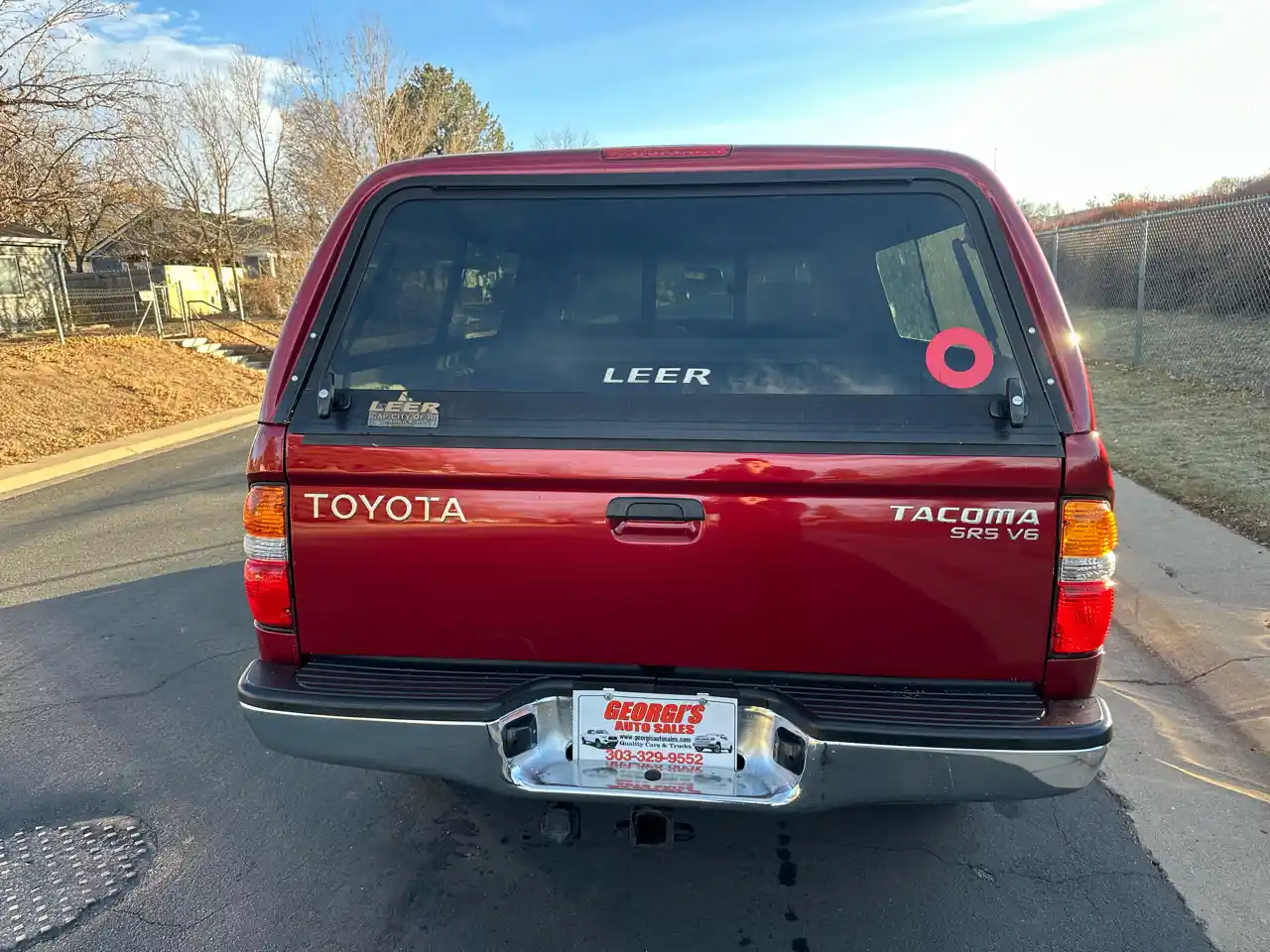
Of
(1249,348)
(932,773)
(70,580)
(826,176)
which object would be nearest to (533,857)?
(932,773)

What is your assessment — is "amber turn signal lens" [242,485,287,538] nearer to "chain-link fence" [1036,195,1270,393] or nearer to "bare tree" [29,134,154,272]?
"chain-link fence" [1036,195,1270,393]

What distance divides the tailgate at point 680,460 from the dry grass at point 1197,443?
4.30m

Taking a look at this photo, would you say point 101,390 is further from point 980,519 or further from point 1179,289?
point 1179,289

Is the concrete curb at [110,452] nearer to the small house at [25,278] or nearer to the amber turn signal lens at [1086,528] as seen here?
the amber turn signal lens at [1086,528]

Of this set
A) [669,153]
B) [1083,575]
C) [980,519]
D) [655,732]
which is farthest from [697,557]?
[669,153]

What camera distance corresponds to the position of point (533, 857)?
101 inches

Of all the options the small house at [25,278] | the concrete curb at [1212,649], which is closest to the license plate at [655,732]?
the concrete curb at [1212,649]

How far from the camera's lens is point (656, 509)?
1974mm

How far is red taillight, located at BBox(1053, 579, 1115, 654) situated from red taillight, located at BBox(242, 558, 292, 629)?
1.94 meters

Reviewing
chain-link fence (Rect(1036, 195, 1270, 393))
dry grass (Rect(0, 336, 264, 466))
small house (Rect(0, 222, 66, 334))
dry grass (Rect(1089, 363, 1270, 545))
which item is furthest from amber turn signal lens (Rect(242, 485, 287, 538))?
small house (Rect(0, 222, 66, 334))

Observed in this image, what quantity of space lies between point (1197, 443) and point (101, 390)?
14378mm

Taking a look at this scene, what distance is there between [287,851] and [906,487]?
2230mm

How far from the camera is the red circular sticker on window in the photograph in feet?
6.49

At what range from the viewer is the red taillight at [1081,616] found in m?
1.92
